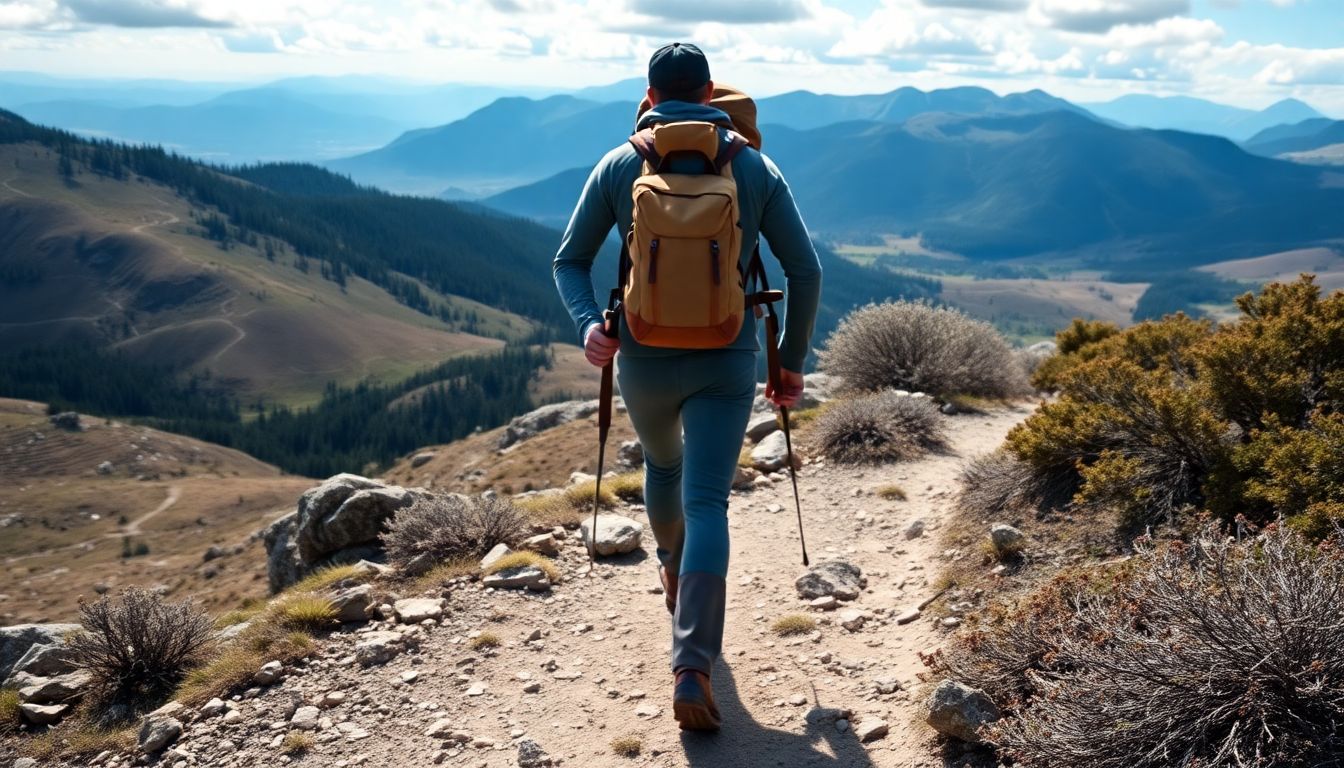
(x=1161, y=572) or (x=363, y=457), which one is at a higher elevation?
(x=1161, y=572)

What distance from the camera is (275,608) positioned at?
22.5 ft

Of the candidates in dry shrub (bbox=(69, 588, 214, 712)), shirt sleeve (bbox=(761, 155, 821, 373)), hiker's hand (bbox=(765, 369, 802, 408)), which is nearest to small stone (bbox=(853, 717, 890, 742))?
hiker's hand (bbox=(765, 369, 802, 408))

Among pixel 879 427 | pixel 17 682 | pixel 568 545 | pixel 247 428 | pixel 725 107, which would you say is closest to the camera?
pixel 725 107

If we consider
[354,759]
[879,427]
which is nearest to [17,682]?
[354,759]

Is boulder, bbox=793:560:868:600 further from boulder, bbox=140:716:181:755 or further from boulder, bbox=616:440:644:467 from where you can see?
boulder, bbox=616:440:644:467

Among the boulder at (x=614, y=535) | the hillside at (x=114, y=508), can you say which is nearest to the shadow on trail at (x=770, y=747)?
the boulder at (x=614, y=535)

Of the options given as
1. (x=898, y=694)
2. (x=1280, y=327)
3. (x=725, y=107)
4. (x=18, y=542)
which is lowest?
(x=18, y=542)

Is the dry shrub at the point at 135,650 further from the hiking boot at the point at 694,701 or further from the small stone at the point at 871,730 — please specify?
the small stone at the point at 871,730

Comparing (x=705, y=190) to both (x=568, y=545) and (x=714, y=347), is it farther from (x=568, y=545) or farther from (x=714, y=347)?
(x=568, y=545)

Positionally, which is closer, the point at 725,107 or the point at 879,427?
the point at 725,107

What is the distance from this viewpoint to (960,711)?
4.29 meters

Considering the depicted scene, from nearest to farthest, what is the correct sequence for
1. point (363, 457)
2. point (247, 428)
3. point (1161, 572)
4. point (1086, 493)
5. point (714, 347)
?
point (1161, 572), point (714, 347), point (1086, 493), point (363, 457), point (247, 428)

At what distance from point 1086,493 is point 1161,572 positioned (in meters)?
2.42

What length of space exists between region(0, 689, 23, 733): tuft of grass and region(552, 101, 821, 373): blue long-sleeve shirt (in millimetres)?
4946
